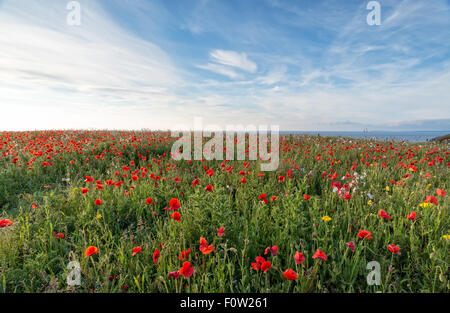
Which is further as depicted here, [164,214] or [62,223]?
[164,214]

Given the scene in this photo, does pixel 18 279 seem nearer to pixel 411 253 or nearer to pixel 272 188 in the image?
pixel 272 188

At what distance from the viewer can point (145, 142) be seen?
781 cm

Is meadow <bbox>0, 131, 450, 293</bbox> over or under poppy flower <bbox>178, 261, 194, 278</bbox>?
under

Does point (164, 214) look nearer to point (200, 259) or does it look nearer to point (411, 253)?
point (200, 259)

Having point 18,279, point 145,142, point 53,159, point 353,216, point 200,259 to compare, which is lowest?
point 18,279

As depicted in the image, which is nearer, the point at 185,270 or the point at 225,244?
the point at 185,270

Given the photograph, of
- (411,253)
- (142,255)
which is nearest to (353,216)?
(411,253)

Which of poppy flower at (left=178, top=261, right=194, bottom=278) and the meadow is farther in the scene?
the meadow

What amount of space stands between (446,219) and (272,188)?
6.95ft

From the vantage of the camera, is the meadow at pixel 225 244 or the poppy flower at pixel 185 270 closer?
the poppy flower at pixel 185 270

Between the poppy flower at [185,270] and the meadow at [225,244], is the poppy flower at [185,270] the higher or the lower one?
the higher one

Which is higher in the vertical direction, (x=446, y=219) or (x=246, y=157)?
(x=246, y=157)
